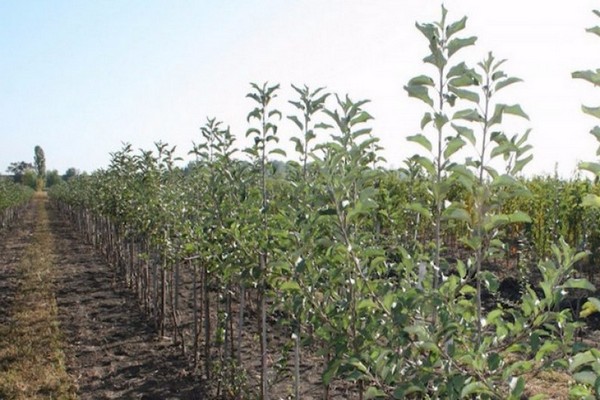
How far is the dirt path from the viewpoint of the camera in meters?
6.80

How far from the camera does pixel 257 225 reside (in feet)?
14.4

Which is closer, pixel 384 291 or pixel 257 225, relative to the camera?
pixel 384 291

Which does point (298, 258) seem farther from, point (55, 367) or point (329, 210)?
point (55, 367)

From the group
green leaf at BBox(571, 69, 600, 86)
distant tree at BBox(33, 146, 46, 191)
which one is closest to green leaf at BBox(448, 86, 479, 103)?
green leaf at BBox(571, 69, 600, 86)

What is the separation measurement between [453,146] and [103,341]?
7.89m

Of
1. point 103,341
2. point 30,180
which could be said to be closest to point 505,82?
point 103,341

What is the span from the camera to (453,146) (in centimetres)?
205

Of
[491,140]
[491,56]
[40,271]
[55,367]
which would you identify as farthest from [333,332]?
[40,271]

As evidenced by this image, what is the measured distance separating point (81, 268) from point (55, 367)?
8162mm

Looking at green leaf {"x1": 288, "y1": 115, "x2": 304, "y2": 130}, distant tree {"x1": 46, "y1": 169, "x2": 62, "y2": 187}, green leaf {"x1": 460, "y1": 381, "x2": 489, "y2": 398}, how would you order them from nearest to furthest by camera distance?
1. green leaf {"x1": 460, "y1": 381, "x2": 489, "y2": 398}
2. green leaf {"x1": 288, "y1": 115, "x2": 304, "y2": 130}
3. distant tree {"x1": 46, "y1": 169, "x2": 62, "y2": 187}

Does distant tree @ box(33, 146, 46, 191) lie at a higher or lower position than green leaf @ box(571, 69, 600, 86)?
higher

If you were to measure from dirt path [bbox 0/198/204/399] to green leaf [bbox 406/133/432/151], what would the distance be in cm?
512

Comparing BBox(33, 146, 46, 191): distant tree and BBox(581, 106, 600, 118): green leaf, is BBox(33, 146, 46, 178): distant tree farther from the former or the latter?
BBox(581, 106, 600, 118): green leaf

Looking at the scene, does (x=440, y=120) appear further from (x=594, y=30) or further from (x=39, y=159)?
(x=39, y=159)
